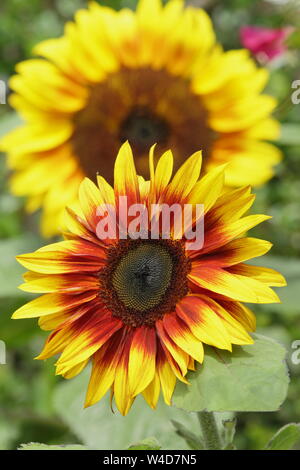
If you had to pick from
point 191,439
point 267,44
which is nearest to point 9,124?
point 267,44

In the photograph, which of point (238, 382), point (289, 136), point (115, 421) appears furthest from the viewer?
point (289, 136)

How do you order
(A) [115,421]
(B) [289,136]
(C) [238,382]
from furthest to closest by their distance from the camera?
(B) [289,136], (A) [115,421], (C) [238,382]

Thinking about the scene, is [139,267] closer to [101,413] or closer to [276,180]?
[101,413]

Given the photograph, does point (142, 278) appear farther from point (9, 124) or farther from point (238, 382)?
point (9, 124)

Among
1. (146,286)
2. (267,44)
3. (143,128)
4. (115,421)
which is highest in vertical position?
(267,44)

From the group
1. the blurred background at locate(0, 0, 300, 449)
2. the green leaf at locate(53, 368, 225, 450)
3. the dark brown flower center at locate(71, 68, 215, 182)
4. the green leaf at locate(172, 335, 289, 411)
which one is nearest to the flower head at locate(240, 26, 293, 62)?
the blurred background at locate(0, 0, 300, 449)

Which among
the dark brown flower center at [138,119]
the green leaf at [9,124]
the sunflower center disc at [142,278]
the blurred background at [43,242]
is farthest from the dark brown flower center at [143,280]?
the green leaf at [9,124]
